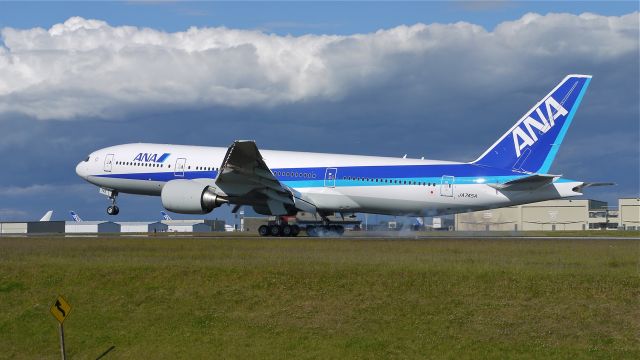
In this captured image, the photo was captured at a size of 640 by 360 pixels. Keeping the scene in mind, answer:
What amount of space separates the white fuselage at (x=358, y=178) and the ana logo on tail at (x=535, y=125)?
1.92 metres

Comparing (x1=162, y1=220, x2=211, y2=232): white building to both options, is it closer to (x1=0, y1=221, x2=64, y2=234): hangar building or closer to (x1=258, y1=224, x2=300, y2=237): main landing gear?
(x1=0, y1=221, x2=64, y2=234): hangar building

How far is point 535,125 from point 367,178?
1096 centimetres

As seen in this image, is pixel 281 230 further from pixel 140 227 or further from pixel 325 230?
pixel 140 227

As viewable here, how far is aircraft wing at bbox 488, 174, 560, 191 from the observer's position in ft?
163

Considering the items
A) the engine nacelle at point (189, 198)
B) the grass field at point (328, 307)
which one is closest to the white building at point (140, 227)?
the engine nacelle at point (189, 198)

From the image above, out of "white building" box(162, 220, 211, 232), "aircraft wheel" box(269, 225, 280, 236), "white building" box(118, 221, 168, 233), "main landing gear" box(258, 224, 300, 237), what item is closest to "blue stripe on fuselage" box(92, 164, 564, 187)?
"main landing gear" box(258, 224, 300, 237)

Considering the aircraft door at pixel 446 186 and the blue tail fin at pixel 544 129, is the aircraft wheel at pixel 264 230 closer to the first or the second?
the aircraft door at pixel 446 186

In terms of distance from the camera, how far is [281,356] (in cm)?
2611

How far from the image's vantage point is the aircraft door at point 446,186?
2104 inches

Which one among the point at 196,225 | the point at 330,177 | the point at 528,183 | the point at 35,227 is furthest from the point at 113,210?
the point at 196,225

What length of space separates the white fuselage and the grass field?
1577 cm

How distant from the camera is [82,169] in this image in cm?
6344

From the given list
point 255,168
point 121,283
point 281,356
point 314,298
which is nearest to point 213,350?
point 281,356

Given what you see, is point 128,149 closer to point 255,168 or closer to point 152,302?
point 255,168
